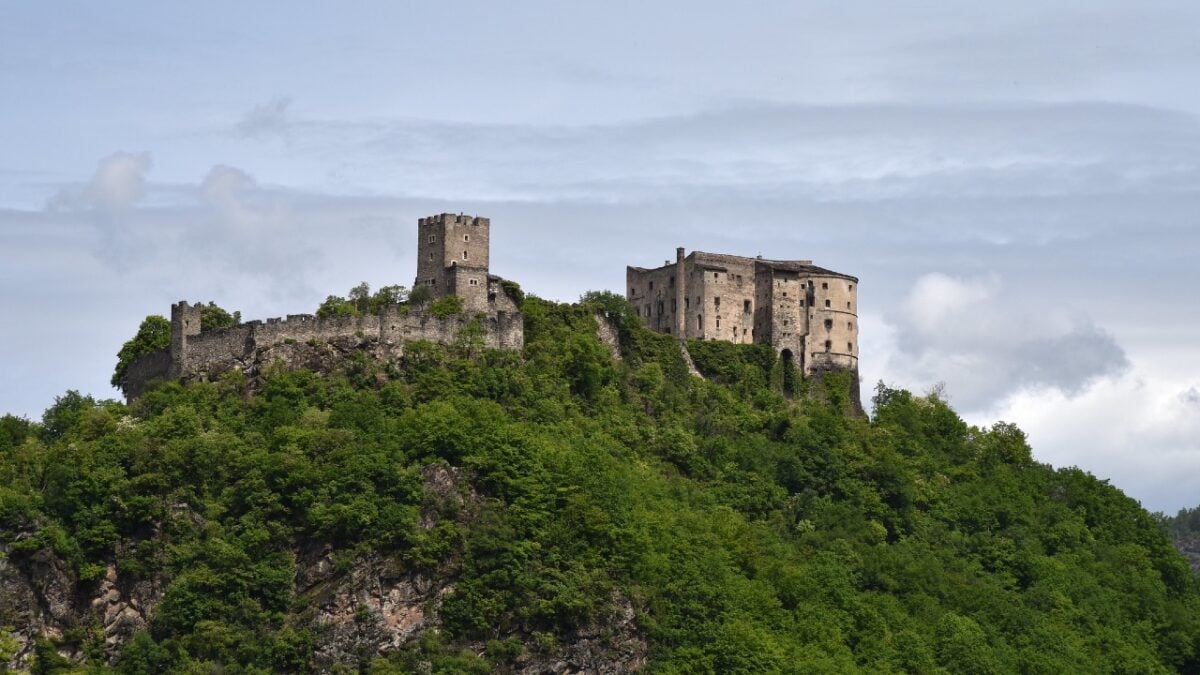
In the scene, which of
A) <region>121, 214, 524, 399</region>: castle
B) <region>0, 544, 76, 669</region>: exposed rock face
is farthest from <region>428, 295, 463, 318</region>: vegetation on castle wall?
<region>0, 544, 76, 669</region>: exposed rock face

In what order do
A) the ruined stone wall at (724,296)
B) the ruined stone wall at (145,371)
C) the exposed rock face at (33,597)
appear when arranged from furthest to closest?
the ruined stone wall at (724,296)
the ruined stone wall at (145,371)
the exposed rock face at (33,597)

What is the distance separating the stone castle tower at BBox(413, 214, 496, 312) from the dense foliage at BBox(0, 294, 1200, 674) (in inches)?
114

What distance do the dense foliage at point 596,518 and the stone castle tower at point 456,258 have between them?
9.46ft

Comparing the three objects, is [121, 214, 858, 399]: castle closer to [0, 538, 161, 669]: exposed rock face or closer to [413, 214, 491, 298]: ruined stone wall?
[413, 214, 491, 298]: ruined stone wall

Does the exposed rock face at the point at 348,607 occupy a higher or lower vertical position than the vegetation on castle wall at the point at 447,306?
lower

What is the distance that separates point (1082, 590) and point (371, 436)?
34342 mm

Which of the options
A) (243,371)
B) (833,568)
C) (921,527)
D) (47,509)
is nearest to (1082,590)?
(921,527)

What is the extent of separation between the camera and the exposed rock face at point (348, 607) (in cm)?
9106

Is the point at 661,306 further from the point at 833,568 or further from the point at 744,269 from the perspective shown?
the point at 833,568

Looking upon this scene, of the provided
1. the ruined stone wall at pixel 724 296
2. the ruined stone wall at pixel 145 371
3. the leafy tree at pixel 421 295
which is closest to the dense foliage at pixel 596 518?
the ruined stone wall at pixel 724 296

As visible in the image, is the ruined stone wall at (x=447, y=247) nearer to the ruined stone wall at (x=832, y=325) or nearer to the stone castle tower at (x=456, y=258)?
the stone castle tower at (x=456, y=258)

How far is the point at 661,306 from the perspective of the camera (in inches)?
4791

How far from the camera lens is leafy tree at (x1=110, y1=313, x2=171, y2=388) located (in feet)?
360

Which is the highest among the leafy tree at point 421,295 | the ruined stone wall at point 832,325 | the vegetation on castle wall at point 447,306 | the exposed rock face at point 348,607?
the ruined stone wall at point 832,325
